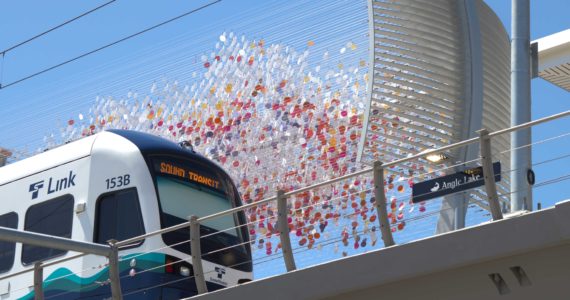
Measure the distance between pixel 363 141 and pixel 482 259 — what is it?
20.3ft

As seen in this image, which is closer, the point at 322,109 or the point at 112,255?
the point at 112,255

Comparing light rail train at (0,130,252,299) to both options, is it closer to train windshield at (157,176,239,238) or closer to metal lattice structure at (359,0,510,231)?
train windshield at (157,176,239,238)

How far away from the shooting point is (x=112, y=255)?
12.1 m

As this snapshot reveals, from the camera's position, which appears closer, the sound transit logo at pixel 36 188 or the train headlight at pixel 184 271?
the train headlight at pixel 184 271

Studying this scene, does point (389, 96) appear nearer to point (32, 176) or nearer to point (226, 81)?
point (32, 176)

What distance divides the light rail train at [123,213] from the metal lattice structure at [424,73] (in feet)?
9.60

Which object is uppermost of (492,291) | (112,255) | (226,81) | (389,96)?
(226,81)

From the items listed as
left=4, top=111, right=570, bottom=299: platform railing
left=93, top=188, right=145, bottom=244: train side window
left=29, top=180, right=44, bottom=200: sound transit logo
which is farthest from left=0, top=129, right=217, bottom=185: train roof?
left=4, top=111, right=570, bottom=299: platform railing

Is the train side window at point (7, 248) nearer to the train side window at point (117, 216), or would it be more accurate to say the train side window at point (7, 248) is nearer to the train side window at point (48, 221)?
the train side window at point (48, 221)

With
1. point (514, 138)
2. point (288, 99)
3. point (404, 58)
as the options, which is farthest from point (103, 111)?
point (514, 138)

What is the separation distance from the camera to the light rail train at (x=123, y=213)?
43.9ft

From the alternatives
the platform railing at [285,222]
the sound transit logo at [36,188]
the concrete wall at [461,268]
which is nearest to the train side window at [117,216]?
the platform railing at [285,222]

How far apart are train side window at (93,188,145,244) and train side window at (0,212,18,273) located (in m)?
1.58

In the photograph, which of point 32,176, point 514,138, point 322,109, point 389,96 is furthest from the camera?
point 322,109
